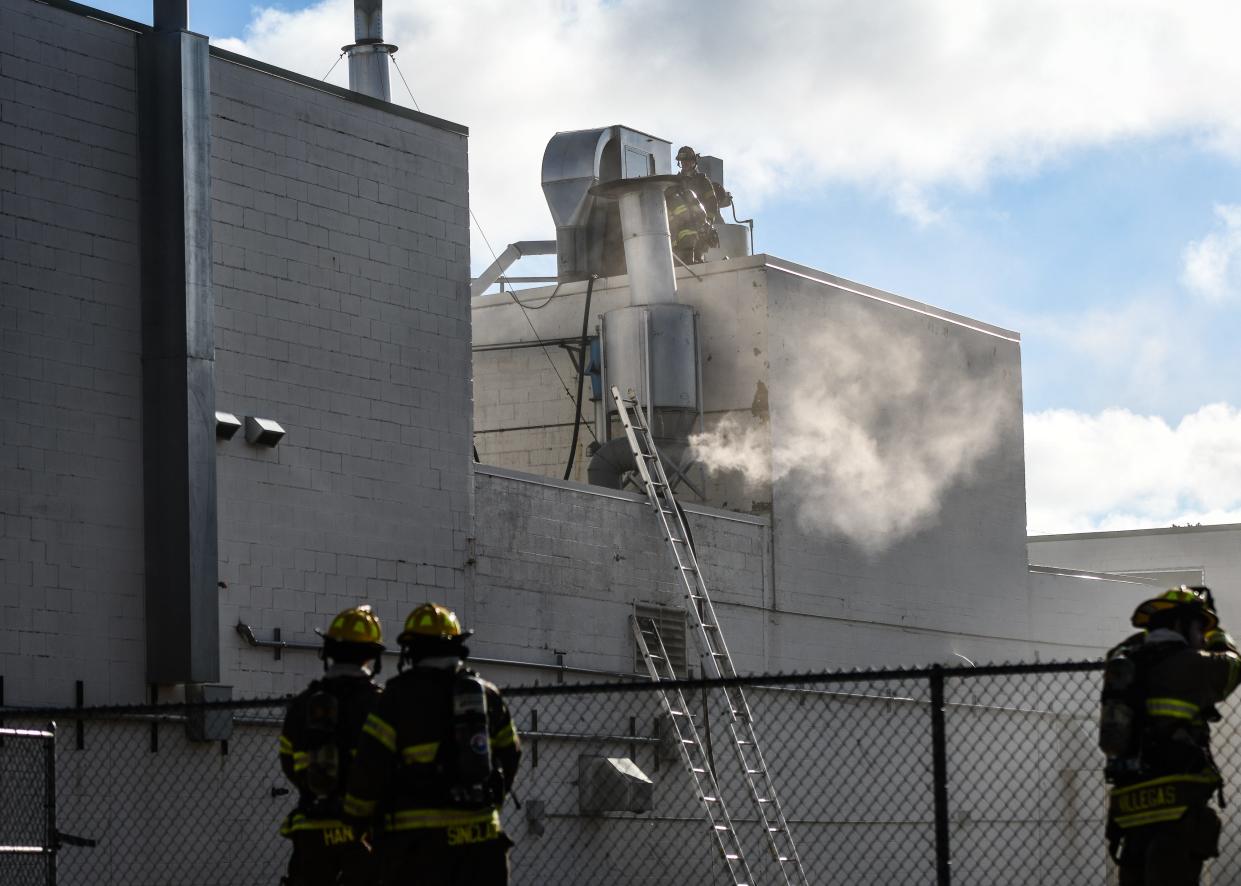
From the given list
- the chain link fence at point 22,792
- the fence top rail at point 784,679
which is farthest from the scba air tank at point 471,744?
the chain link fence at point 22,792

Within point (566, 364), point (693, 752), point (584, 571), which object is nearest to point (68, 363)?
point (584, 571)

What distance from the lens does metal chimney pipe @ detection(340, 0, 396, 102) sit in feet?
75.9

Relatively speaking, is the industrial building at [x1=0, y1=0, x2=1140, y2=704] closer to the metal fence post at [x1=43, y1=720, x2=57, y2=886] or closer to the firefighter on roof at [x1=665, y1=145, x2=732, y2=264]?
the firefighter on roof at [x1=665, y1=145, x2=732, y2=264]

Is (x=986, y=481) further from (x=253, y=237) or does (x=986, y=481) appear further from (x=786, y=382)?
(x=253, y=237)

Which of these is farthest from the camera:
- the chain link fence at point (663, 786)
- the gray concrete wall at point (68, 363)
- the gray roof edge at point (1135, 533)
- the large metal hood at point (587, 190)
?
the gray roof edge at point (1135, 533)

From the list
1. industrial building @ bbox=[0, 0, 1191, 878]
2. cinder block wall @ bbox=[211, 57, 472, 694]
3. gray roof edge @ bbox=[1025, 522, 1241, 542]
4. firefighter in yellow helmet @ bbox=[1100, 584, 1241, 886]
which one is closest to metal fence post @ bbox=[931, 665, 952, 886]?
firefighter in yellow helmet @ bbox=[1100, 584, 1241, 886]

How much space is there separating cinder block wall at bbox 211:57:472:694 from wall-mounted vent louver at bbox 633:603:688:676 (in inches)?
113

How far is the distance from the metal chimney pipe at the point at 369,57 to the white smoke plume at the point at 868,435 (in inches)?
220

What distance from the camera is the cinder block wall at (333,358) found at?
624 inches

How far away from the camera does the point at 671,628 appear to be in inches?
799

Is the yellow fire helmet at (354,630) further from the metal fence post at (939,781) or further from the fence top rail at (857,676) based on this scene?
the metal fence post at (939,781)

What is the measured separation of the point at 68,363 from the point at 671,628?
25.3 feet

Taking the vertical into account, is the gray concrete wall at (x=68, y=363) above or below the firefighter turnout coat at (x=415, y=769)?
above

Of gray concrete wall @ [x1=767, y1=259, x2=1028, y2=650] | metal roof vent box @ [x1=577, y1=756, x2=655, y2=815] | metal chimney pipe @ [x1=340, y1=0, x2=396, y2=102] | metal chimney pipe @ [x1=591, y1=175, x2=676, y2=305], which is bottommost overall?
metal roof vent box @ [x1=577, y1=756, x2=655, y2=815]
